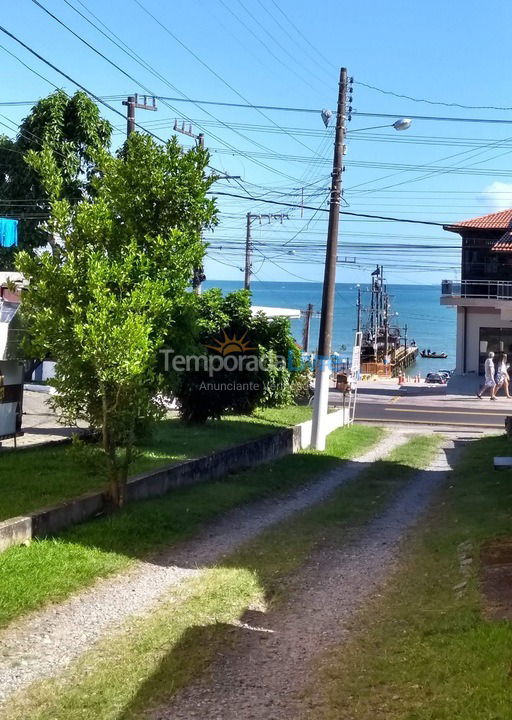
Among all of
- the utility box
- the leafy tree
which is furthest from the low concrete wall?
the utility box

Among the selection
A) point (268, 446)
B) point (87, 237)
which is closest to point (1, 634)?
point (87, 237)

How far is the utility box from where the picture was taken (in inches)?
543

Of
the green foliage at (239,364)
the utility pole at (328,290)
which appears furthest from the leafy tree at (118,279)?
the utility pole at (328,290)

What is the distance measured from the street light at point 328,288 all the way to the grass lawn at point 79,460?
3.89 feet

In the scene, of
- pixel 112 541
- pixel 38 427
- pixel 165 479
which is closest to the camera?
pixel 112 541

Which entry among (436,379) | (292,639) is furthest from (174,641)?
(436,379)

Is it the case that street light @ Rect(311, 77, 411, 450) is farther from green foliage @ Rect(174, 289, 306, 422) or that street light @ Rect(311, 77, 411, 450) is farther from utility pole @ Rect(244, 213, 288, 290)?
utility pole @ Rect(244, 213, 288, 290)

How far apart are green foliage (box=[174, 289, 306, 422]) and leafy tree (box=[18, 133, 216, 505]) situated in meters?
7.93

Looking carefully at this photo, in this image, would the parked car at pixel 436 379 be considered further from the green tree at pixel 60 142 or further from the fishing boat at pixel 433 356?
the fishing boat at pixel 433 356

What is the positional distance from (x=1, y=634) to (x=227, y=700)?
7.48 ft

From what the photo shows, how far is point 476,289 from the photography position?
40969 mm

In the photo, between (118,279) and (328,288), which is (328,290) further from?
(118,279)

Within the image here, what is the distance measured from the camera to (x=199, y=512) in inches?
484

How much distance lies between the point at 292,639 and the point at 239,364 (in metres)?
12.7
